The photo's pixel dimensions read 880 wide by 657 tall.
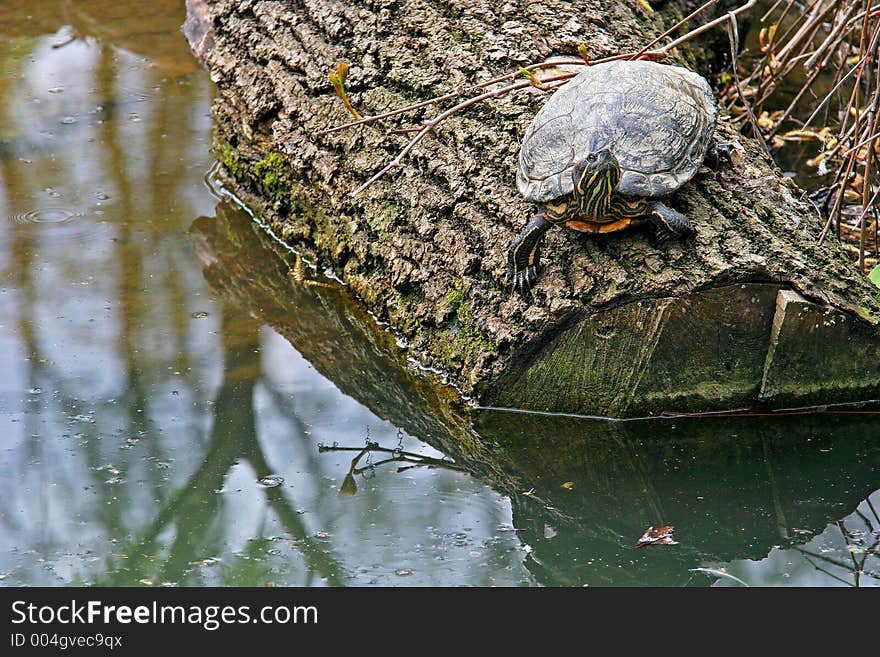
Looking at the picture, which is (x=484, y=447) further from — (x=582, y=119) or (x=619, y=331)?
(x=582, y=119)

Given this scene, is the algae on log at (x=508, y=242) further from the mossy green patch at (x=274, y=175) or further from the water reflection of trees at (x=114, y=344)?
the water reflection of trees at (x=114, y=344)

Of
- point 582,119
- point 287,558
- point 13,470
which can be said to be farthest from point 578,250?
point 13,470

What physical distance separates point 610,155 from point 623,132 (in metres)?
0.25

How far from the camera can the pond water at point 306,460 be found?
2.64m

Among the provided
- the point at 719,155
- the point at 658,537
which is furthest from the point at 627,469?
the point at 719,155

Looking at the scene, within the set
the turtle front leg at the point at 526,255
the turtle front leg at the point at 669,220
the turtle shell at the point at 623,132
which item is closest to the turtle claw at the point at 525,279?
the turtle front leg at the point at 526,255

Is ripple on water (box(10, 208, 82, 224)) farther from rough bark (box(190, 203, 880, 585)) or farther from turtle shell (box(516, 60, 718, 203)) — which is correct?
turtle shell (box(516, 60, 718, 203))

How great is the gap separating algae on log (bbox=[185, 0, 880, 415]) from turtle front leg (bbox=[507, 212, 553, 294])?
40 millimetres

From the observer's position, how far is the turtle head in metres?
2.99

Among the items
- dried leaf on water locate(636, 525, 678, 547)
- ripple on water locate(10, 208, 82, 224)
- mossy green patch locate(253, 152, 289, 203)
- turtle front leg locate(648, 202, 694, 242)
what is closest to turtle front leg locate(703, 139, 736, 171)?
turtle front leg locate(648, 202, 694, 242)

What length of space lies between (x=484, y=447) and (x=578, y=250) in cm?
72
